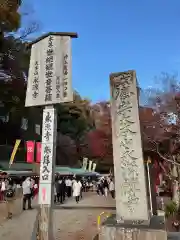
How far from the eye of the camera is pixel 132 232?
4250 millimetres

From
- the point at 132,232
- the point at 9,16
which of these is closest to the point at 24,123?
the point at 9,16

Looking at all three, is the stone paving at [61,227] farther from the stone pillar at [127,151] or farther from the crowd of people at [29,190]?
the stone pillar at [127,151]

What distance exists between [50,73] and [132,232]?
3816 mm

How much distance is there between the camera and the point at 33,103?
19.5ft

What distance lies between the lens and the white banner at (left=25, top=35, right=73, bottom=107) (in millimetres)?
5738

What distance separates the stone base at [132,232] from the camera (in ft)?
13.5

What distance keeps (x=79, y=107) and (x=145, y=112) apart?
2724cm

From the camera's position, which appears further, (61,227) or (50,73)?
(61,227)

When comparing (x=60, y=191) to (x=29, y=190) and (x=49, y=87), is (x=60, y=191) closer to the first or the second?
(x=29, y=190)

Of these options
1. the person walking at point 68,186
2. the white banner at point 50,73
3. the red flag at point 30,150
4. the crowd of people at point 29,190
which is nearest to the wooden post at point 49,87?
the white banner at point 50,73

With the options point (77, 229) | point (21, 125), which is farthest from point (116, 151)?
point (21, 125)

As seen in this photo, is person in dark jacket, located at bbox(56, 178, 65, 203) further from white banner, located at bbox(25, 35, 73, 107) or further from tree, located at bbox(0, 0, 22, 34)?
tree, located at bbox(0, 0, 22, 34)

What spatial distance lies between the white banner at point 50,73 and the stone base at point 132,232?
279cm

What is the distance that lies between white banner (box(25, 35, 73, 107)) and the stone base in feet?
9.14
